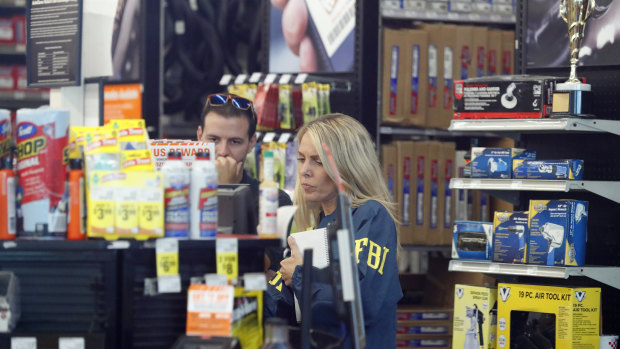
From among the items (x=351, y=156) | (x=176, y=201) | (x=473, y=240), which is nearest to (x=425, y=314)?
(x=473, y=240)

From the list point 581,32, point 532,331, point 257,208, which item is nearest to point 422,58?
point 581,32

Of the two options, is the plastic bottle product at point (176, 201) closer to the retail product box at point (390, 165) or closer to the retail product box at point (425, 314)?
the retail product box at point (390, 165)

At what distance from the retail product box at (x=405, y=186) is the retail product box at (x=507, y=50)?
911mm

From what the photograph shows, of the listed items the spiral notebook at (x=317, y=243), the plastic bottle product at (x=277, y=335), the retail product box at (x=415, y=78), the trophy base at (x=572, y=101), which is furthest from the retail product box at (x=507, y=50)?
the plastic bottle product at (x=277, y=335)

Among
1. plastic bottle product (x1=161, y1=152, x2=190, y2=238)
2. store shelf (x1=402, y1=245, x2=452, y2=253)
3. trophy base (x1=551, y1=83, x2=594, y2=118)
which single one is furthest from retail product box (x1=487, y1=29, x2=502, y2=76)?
plastic bottle product (x1=161, y1=152, x2=190, y2=238)

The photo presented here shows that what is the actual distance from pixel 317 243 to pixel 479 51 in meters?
3.64

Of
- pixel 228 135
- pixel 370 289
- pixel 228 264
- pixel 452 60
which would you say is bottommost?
pixel 370 289

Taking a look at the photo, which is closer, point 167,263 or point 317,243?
point 167,263

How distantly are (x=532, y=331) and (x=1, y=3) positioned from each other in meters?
5.31

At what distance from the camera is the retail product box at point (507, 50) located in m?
6.60

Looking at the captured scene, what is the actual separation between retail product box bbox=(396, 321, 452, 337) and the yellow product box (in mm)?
981

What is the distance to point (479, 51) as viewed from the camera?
21.4 ft

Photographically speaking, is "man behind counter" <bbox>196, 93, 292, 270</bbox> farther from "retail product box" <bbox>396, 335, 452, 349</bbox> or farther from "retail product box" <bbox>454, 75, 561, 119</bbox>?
"retail product box" <bbox>396, 335, 452, 349</bbox>

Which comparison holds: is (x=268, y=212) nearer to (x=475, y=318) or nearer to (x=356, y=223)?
(x=356, y=223)
